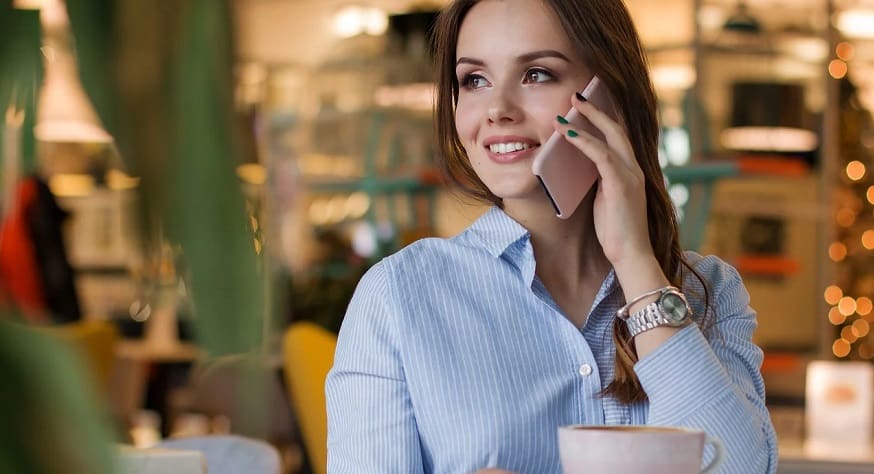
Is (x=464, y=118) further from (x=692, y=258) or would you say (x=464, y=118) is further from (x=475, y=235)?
(x=692, y=258)

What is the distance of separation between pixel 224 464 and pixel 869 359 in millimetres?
6265

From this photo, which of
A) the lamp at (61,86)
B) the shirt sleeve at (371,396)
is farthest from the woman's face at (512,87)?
the lamp at (61,86)

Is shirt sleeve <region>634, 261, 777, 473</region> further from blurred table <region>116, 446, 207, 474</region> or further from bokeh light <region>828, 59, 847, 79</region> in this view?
bokeh light <region>828, 59, 847, 79</region>

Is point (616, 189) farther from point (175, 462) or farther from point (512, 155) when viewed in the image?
point (175, 462)

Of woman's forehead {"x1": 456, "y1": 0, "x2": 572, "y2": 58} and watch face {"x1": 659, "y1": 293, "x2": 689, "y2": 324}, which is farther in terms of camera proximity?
woman's forehead {"x1": 456, "y1": 0, "x2": 572, "y2": 58}

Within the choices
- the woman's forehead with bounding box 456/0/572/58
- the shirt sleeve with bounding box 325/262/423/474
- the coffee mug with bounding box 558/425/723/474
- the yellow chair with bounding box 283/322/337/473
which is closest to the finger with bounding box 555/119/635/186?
the woman's forehead with bounding box 456/0/572/58

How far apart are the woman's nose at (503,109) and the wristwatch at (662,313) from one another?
0.72 ft

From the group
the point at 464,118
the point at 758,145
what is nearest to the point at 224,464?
the point at 464,118

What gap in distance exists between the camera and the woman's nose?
1.20 metres

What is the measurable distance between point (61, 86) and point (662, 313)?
917mm

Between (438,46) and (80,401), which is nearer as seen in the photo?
(80,401)

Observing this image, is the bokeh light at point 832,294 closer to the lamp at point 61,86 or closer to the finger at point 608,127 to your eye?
the finger at point 608,127

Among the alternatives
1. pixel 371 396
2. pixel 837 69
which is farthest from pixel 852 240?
pixel 371 396

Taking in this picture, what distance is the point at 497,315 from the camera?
3.98ft
